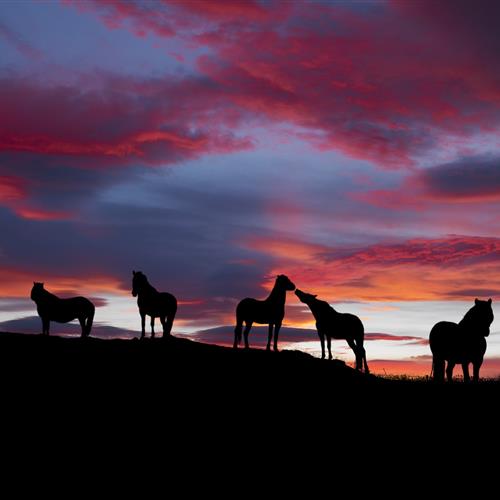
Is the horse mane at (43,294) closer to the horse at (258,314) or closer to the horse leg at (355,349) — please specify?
the horse at (258,314)

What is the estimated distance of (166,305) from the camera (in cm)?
3070

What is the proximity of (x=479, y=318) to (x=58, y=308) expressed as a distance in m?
17.2

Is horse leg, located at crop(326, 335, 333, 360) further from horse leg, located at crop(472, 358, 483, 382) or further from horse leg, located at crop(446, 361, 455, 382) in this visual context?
horse leg, located at crop(472, 358, 483, 382)

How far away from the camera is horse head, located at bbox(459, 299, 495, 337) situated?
28.3 m

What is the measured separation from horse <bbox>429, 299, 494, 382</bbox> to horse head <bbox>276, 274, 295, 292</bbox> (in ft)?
20.5

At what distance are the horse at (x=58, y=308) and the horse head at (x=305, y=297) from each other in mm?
9062

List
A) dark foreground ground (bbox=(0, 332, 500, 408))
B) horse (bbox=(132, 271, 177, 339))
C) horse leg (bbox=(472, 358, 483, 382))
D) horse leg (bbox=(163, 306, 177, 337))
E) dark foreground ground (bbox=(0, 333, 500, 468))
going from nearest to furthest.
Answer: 1. dark foreground ground (bbox=(0, 333, 500, 468))
2. dark foreground ground (bbox=(0, 332, 500, 408))
3. horse leg (bbox=(472, 358, 483, 382))
4. horse (bbox=(132, 271, 177, 339))
5. horse leg (bbox=(163, 306, 177, 337))

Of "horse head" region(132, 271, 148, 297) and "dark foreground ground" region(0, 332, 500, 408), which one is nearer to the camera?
"dark foreground ground" region(0, 332, 500, 408)

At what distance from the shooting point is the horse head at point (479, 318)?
92.9 ft

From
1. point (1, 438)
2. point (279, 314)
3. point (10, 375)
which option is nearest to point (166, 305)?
point (279, 314)

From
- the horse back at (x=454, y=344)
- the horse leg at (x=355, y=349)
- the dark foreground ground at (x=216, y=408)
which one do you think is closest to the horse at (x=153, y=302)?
the dark foreground ground at (x=216, y=408)

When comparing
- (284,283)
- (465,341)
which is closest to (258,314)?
(284,283)

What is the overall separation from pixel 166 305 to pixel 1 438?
1347cm

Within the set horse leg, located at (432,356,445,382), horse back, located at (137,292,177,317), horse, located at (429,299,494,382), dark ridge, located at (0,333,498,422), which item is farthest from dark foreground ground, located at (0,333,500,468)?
horse back, located at (137,292,177,317)
